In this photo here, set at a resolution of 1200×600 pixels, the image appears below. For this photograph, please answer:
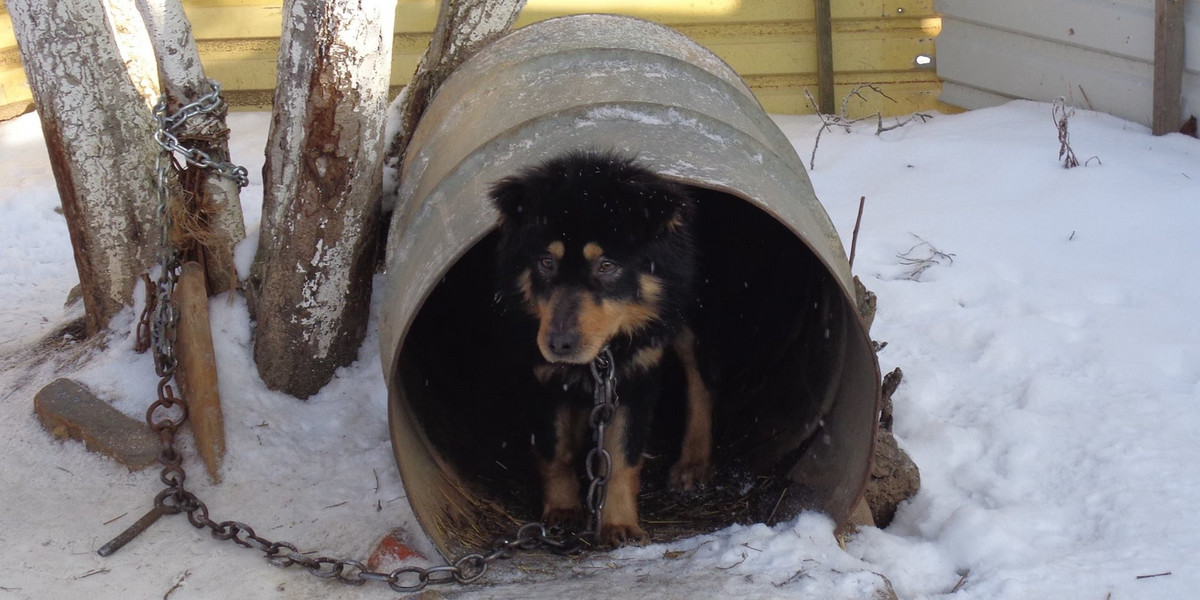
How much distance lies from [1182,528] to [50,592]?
3769 mm

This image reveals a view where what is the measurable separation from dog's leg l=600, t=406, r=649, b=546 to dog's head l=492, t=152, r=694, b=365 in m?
0.55

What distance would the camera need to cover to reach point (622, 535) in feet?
12.7

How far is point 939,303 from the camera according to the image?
17.7 feet

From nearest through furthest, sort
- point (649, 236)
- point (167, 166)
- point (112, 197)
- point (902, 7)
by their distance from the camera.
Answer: point (649, 236) → point (167, 166) → point (112, 197) → point (902, 7)

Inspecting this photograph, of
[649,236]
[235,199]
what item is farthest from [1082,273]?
[235,199]

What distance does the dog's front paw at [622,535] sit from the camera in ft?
12.6

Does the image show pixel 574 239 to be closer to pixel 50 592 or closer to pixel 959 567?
pixel 959 567

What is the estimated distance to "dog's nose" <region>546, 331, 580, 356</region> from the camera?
332 cm

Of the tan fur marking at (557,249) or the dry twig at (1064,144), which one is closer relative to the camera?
the tan fur marking at (557,249)

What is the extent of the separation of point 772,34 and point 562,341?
17.9ft

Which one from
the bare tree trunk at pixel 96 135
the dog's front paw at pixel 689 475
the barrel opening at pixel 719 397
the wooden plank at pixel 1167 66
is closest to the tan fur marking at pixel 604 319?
the barrel opening at pixel 719 397

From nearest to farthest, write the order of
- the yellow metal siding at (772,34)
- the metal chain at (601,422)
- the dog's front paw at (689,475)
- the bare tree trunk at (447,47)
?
1. the metal chain at (601,422)
2. the dog's front paw at (689,475)
3. the bare tree trunk at (447,47)
4. the yellow metal siding at (772,34)

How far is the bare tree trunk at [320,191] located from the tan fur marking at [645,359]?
127 centimetres

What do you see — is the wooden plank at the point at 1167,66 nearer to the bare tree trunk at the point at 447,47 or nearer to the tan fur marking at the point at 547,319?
the bare tree trunk at the point at 447,47
